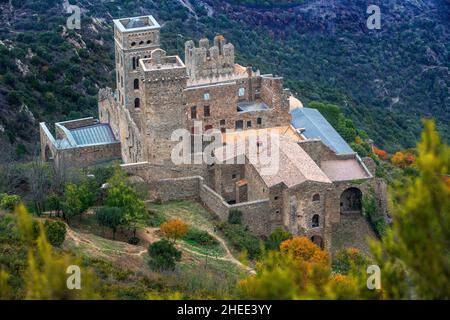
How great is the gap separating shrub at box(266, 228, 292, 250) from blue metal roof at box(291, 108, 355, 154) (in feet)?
27.1

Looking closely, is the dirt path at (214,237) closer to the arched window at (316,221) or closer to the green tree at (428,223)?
the arched window at (316,221)

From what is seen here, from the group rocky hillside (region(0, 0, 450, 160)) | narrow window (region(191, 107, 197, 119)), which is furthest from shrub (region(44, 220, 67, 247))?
rocky hillside (region(0, 0, 450, 160))

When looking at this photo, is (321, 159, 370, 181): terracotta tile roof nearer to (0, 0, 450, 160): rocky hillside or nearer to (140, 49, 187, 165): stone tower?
(140, 49, 187, 165): stone tower

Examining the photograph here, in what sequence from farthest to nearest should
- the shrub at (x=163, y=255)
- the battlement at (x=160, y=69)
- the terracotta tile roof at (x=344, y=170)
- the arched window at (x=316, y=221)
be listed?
the terracotta tile roof at (x=344, y=170) < the battlement at (x=160, y=69) < the arched window at (x=316, y=221) < the shrub at (x=163, y=255)

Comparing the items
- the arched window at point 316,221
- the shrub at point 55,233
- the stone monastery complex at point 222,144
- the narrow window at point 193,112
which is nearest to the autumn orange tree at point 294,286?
the shrub at point 55,233

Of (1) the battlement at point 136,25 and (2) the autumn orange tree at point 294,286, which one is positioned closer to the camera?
(2) the autumn orange tree at point 294,286

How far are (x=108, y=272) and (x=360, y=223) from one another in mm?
17037

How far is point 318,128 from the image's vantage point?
176 ft

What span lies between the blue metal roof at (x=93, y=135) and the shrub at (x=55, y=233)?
1537cm

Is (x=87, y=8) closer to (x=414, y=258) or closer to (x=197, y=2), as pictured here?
(x=197, y=2)

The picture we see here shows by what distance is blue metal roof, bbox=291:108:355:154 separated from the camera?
51.3 m

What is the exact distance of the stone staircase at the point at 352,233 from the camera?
1833 inches
